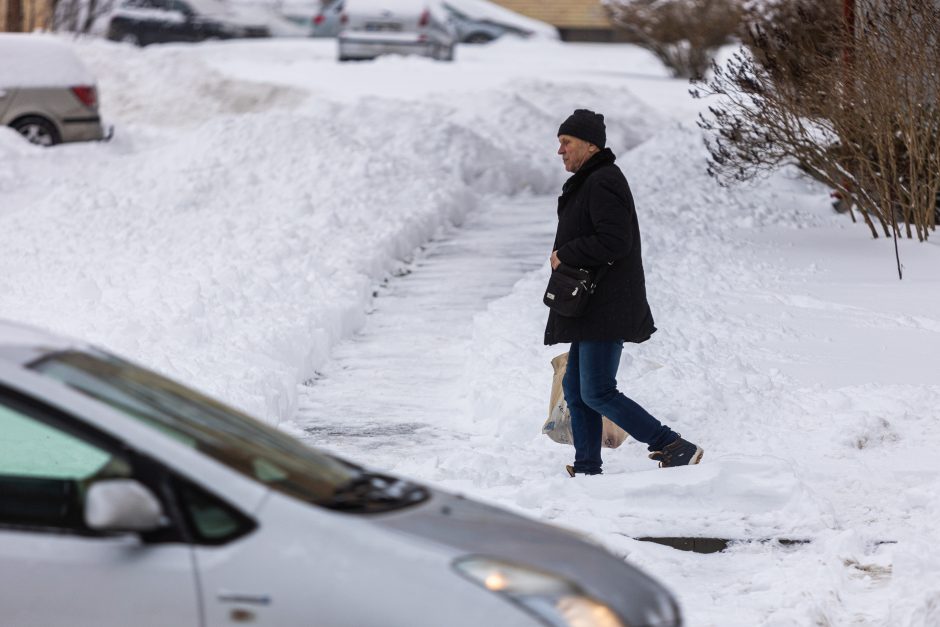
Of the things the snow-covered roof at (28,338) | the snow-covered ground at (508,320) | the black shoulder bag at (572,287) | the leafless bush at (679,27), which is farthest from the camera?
the leafless bush at (679,27)

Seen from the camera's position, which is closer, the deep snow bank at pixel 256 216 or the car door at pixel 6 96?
the deep snow bank at pixel 256 216

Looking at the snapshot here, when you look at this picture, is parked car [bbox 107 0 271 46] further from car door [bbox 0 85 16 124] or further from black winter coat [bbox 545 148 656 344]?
black winter coat [bbox 545 148 656 344]

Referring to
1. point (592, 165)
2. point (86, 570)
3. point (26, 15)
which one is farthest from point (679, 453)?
point (26, 15)

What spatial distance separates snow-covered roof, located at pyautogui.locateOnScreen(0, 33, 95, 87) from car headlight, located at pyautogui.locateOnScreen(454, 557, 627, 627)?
16.2 m

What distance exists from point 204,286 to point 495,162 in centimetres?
728

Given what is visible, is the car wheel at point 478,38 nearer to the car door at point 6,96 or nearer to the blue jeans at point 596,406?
the car door at point 6,96

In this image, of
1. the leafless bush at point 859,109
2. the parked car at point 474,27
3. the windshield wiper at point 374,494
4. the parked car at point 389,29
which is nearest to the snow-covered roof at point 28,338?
the windshield wiper at point 374,494

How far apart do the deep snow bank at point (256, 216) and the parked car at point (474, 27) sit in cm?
1142

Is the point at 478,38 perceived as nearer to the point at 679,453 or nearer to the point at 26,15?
the point at 26,15

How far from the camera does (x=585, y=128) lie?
6.32m

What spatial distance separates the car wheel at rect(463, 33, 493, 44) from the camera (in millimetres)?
34375

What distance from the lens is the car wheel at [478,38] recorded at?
3438 centimetres

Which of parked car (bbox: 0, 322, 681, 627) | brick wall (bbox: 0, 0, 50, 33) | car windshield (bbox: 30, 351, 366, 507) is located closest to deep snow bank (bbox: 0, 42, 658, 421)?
car windshield (bbox: 30, 351, 366, 507)

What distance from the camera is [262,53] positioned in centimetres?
2923
